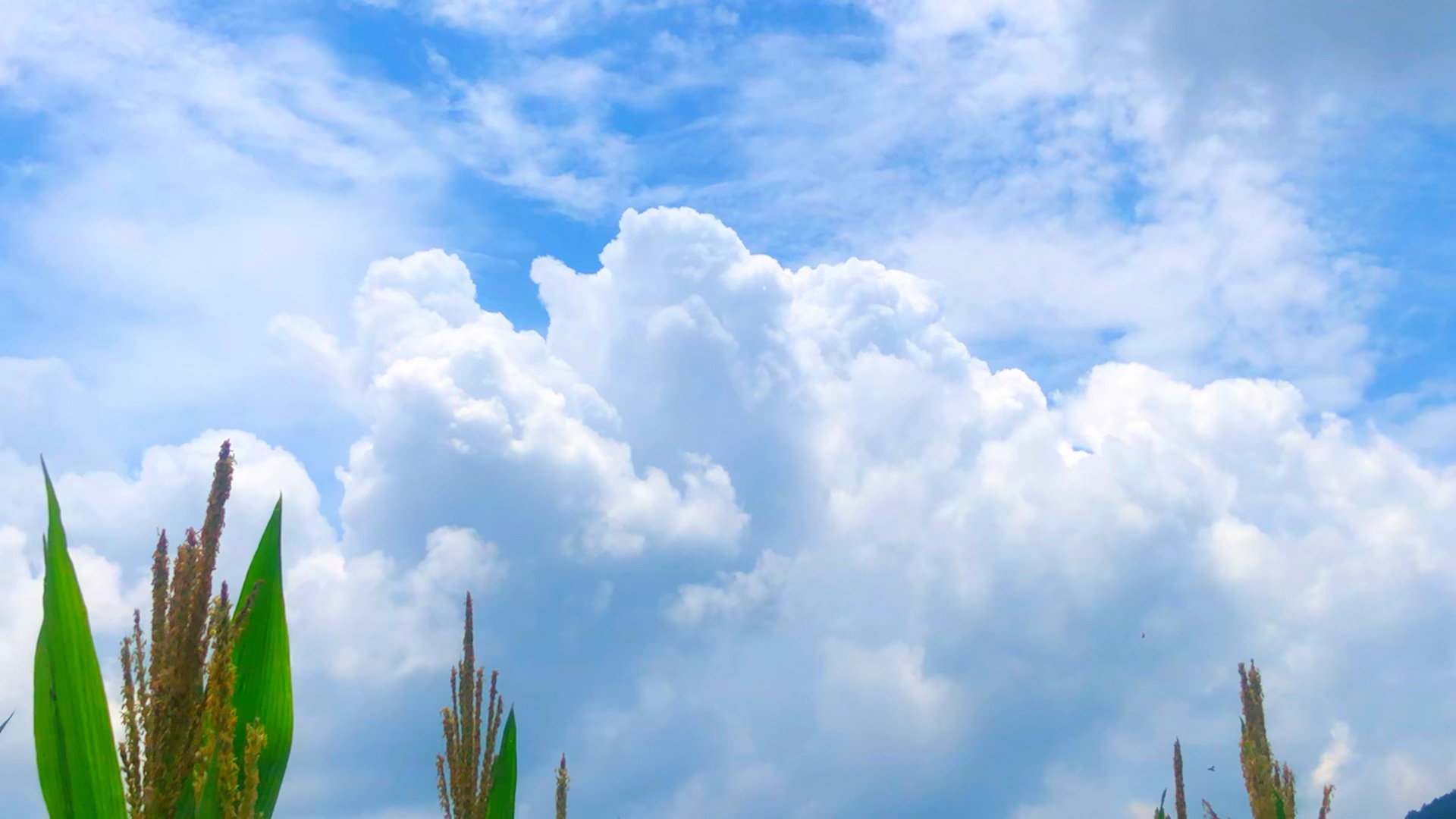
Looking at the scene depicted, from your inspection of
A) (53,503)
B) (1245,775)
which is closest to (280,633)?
(53,503)

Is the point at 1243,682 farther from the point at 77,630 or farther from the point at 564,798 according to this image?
the point at 77,630

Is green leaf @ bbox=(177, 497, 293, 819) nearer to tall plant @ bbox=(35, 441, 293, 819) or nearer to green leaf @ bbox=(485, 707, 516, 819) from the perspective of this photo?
tall plant @ bbox=(35, 441, 293, 819)

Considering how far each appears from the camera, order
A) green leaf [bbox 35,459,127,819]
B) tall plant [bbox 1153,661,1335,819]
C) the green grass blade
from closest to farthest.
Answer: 1. green leaf [bbox 35,459,127,819]
2. the green grass blade
3. tall plant [bbox 1153,661,1335,819]

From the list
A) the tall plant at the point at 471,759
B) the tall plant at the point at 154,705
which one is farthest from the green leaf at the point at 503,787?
the tall plant at the point at 154,705

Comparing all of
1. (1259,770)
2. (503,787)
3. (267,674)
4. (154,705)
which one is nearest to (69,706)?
(154,705)

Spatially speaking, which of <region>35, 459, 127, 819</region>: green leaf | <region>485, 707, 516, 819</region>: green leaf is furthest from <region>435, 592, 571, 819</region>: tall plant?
<region>35, 459, 127, 819</region>: green leaf

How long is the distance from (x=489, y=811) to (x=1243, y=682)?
5676 mm

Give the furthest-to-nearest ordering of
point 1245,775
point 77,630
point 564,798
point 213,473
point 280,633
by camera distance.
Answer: point 564,798 < point 1245,775 < point 280,633 < point 213,473 < point 77,630

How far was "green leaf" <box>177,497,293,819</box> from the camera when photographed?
17.3 feet

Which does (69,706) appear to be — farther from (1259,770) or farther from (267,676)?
(1259,770)

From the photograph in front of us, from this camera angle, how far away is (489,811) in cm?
823

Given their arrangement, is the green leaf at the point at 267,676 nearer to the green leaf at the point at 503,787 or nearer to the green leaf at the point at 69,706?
the green leaf at the point at 69,706

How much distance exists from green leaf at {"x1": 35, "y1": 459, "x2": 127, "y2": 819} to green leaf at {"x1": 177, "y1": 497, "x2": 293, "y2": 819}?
820 millimetres

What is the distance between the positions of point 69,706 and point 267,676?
110 cm
